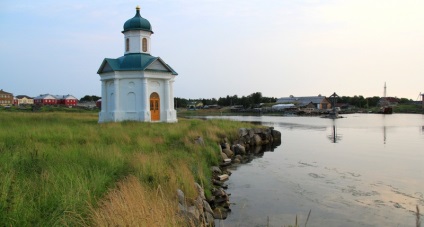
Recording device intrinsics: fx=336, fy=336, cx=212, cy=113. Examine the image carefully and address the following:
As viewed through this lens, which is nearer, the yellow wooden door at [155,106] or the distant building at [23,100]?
the yellow wooden door at [155,106]

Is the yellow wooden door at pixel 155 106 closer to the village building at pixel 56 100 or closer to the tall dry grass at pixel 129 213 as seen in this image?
the tall dry grass at pixel 129 213

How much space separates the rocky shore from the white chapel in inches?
324

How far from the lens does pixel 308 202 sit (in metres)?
11.8

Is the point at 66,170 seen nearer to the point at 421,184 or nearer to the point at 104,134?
the point at 104,134

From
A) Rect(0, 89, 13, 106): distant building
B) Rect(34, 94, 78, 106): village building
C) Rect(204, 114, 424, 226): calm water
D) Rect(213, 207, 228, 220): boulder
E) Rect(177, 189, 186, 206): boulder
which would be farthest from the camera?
Rect(0, 89, 13, 106): distant building

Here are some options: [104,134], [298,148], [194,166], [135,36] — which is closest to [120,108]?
[135,36]

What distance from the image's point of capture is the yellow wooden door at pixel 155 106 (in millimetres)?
30672

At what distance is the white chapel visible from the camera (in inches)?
1164

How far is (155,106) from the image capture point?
3091cm

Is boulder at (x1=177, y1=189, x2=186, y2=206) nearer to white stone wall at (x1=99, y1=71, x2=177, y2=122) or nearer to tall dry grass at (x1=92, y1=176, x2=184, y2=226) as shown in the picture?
tall dry grass at (x1=92, y1=176, x2=184, y2=226)

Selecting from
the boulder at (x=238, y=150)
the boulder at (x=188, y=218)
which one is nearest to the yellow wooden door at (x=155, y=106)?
the boulder at (x=238, y=150)

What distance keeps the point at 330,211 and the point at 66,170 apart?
8037mm

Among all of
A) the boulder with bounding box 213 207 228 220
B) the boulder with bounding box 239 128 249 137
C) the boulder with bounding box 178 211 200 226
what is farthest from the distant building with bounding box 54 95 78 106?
the boulder with bounding box 178 211 200 226

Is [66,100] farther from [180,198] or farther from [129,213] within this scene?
[129,213]
